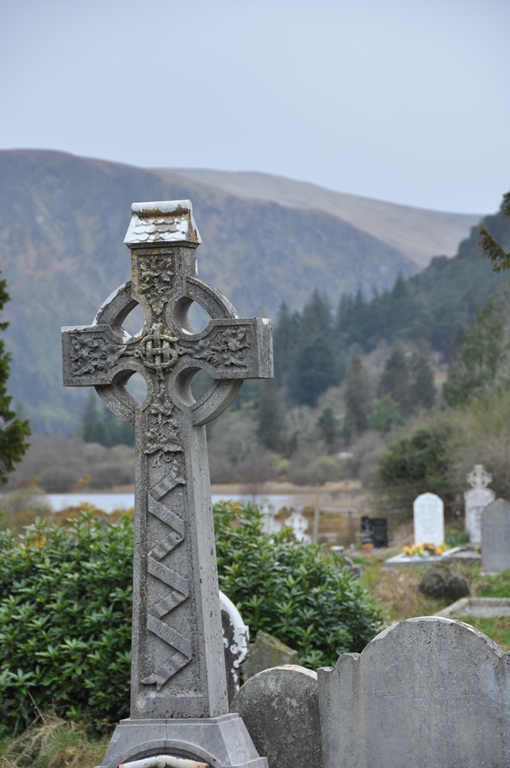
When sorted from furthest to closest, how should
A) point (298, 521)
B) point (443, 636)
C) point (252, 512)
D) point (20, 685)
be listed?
point (298, 521) < point (252, 512) < point (20, 685) < point (443, 636)

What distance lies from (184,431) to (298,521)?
21.8 meters

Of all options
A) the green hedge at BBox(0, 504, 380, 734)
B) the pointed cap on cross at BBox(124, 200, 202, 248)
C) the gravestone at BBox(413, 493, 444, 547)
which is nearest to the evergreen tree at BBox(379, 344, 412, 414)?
the gravestone at BBox(413, 493, 444, 547)

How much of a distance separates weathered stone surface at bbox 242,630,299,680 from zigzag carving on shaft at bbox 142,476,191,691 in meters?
2.36

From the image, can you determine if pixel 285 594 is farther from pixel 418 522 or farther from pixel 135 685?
pixel 418 522

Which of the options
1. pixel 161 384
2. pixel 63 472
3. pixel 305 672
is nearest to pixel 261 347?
pixel 161 384

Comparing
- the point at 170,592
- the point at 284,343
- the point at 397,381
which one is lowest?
the point at 170,592

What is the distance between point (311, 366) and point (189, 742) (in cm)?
10650

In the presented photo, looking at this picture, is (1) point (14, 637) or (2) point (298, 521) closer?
(1) point (14, 637)

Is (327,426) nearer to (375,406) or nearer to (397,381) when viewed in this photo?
(375,406)

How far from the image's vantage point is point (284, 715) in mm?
6469

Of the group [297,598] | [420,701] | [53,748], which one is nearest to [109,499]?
[297,598]

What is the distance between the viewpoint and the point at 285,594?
9859 millimetres

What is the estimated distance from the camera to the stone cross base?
6117 millimetres

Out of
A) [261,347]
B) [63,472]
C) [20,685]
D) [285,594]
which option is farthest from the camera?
[63,472]
